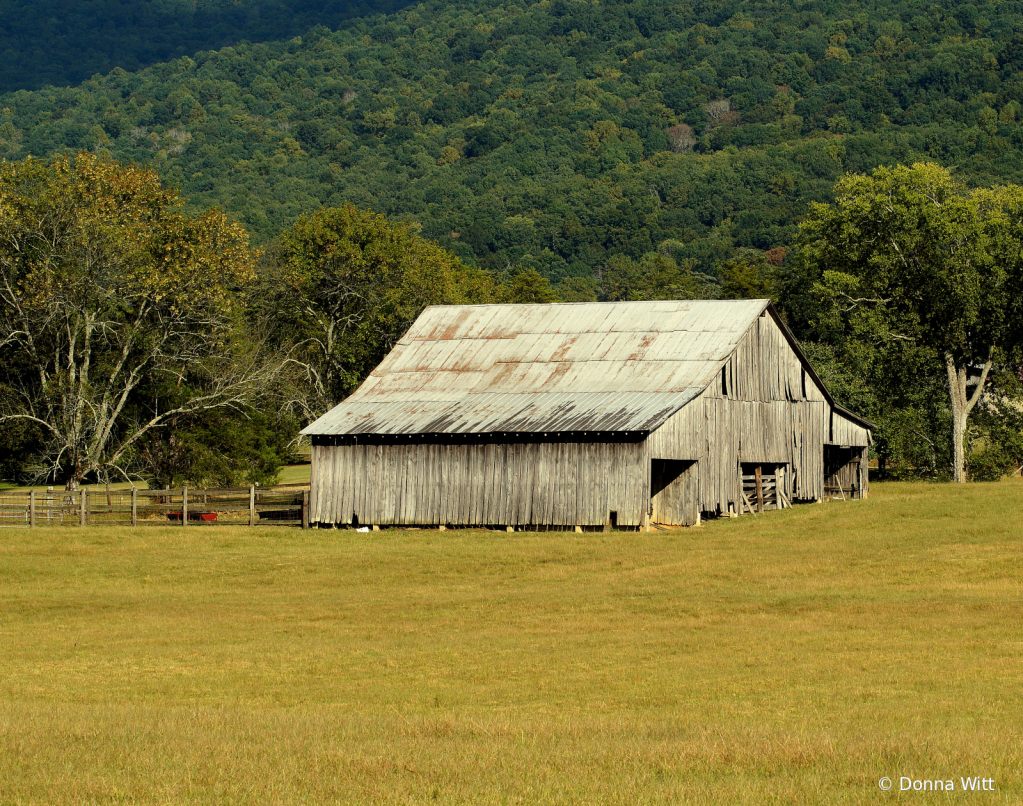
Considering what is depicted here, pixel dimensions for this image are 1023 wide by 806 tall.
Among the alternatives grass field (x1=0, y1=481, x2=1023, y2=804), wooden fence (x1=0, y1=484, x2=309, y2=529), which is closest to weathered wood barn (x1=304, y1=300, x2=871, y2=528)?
wooden fence (x1=0, y1=484, x2=309, y2=529)

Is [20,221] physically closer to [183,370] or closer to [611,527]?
[183,370]

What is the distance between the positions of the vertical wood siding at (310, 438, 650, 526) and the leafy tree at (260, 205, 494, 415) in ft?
90.5

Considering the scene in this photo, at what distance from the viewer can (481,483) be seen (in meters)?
42.6

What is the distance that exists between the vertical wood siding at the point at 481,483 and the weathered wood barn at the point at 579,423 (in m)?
0.04

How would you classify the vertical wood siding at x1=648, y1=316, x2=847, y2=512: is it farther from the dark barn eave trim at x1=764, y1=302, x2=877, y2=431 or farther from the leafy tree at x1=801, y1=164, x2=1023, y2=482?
the leafy tree at x1=801, y1=164, x2=1023, y2=482

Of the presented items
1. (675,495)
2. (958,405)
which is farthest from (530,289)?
(675,495)

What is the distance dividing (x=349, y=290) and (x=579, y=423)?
36.4 meters

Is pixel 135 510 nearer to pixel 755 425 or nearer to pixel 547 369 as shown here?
pixel 547 369

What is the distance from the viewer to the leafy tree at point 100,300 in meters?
51.8

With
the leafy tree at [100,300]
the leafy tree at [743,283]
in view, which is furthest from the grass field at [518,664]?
the leafy tree at [743,283]

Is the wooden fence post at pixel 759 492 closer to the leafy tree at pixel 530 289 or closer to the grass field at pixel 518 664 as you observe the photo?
the grass field at pixel 518 664

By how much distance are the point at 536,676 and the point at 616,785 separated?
304 inches

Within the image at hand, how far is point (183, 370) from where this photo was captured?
5506 cm

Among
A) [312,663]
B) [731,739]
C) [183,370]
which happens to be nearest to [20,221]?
[183,370]
